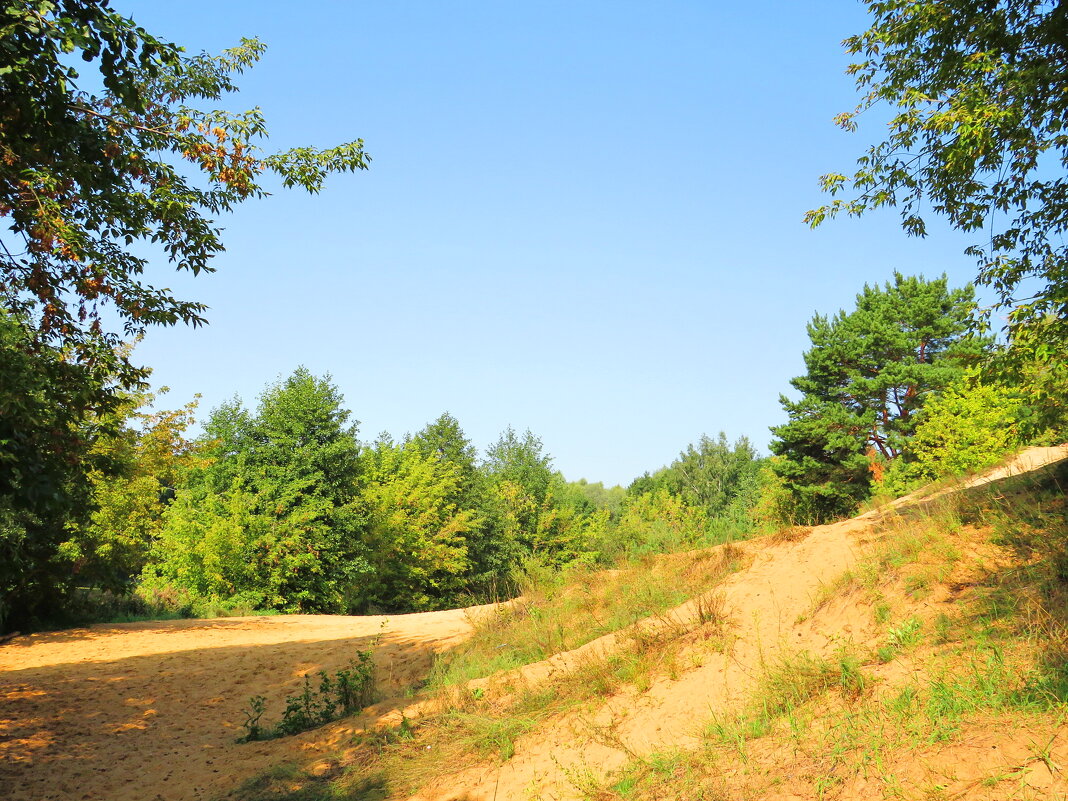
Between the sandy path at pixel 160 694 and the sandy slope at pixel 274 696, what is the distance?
0.03 meters

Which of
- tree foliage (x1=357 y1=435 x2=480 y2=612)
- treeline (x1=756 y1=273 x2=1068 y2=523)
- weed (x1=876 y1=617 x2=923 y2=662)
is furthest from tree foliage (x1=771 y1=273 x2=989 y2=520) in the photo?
weed (x1=876 y1=617 x2=923 y2=662)

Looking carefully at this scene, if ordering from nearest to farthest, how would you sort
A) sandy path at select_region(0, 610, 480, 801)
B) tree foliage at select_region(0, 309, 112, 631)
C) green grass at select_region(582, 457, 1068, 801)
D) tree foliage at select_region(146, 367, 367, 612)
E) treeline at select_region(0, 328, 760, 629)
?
green grass at select_region(582, 457, 1068, 801)
tree foliage at select_region(0, 309, 112, 631)
sandy path at select_region(0, 610, 480, 801)
treeline at select_region(0, 328, 760, 629)
tree foliage at select_region(146, 367, 367, 612)

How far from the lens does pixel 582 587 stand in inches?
414

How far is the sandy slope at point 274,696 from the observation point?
5.84 meters

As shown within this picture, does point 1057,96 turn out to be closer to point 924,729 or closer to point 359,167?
point 924,729

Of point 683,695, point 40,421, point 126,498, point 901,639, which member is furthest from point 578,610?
point 126,498

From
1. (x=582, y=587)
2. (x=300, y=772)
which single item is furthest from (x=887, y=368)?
(x=300, y=772)

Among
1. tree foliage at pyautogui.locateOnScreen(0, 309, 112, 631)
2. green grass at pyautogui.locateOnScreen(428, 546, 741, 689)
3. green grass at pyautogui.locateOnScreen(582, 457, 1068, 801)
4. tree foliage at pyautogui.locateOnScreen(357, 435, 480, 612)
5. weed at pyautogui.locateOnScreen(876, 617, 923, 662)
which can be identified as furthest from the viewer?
tree foliage at pyautogui.locateOnScreen(357, 435, 480, 612)

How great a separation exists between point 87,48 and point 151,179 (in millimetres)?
2707

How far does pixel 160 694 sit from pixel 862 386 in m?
31.7

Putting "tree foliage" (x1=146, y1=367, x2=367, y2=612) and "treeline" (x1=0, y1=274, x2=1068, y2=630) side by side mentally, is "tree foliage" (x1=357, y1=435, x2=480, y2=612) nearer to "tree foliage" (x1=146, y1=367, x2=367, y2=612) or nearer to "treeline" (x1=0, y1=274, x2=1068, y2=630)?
"treeline" (x1=0, y1=274, x2=1068, y2=630)

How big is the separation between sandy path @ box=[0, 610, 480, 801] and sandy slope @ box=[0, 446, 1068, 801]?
0.03 meters

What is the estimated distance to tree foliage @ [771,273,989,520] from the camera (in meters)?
31.1

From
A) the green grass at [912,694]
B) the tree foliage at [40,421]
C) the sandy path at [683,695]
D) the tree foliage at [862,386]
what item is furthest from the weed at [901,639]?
the tree foliage at [862,386]
